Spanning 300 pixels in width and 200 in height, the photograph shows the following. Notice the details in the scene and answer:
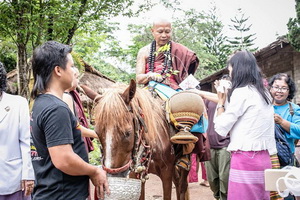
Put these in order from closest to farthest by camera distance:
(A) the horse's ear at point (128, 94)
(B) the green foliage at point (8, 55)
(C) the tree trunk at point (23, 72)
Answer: (A) the horse's ear at point (128, 94) → (C) the tree trunk at point (23, 72) → (B) the green foliage at point (8, 55)

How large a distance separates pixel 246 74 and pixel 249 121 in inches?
17.8

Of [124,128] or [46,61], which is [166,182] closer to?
[124,128]

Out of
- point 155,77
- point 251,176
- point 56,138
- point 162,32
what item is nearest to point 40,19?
point 162,32

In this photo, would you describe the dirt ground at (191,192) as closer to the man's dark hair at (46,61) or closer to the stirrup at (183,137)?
the stirrup at (183,137)

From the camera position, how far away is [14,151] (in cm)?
255

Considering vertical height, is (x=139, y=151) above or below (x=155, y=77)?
below

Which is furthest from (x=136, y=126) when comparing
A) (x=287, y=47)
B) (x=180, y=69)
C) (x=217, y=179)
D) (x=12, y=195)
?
(x=287, y=47)

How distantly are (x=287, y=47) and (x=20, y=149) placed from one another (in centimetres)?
1105

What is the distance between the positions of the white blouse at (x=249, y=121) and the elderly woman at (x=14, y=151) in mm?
1814

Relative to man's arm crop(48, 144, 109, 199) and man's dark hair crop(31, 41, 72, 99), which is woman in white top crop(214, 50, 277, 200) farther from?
man's dark hair crop(31, 41, 72, 99)

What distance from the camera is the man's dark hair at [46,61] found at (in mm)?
1900

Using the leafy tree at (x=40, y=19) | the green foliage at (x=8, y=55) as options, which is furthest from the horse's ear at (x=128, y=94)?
the green foliage at (x=8, y=55)

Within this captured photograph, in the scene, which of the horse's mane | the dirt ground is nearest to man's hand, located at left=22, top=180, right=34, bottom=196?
the horse's mane

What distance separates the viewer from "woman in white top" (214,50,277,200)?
2.47 metres
